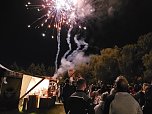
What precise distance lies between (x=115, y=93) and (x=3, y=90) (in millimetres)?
11689

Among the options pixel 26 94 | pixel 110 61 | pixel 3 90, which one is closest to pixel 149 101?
pixel 3 90

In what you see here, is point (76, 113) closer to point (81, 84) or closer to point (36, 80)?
point (81, 84)

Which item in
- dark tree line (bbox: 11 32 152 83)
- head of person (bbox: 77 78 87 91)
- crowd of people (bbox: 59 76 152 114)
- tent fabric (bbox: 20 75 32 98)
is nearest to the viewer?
crowd of people (bbox: 59 76 152 114)

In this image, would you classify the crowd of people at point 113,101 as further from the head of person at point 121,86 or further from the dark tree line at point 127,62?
the dark tree line at point 127,62

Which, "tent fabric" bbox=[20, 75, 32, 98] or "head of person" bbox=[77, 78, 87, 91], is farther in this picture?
"tent fabric" bbox=[20, 75, 32, 98]

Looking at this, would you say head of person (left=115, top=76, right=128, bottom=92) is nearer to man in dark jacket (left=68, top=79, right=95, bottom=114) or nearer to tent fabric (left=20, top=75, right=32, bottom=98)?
man in dark jacket (left=68, top=79, right=95, bottom=114)

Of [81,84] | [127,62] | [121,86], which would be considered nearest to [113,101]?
[121,86]

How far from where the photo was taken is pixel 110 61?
73.9m

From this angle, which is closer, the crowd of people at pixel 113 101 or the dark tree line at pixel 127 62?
the crowd of people at pixel 113 101

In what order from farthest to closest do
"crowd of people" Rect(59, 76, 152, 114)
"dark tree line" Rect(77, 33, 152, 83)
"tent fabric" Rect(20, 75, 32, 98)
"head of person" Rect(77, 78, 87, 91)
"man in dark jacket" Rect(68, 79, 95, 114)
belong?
"dark tree line" Rect(77, 33, 152, 83), "tent fabric" Rect(20, 75, 32, 98), "head of person" Rect(77, 78, 87, 91), "man in dark jacket" Rect(68, 79, 95, 114), "crowd of people" Rect(59, 76, 152, 114)

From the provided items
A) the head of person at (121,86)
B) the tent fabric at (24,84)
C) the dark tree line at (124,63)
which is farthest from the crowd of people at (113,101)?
the dark tree line at (124,63)

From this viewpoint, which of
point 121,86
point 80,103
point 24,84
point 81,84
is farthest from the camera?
point 24,84

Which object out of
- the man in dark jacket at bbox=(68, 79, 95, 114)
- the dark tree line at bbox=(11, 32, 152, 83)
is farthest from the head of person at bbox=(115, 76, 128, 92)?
the dark tree line at bbox=(11, 32, 152, 83)

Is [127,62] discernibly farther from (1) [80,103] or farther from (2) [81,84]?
(1) [80,103]
